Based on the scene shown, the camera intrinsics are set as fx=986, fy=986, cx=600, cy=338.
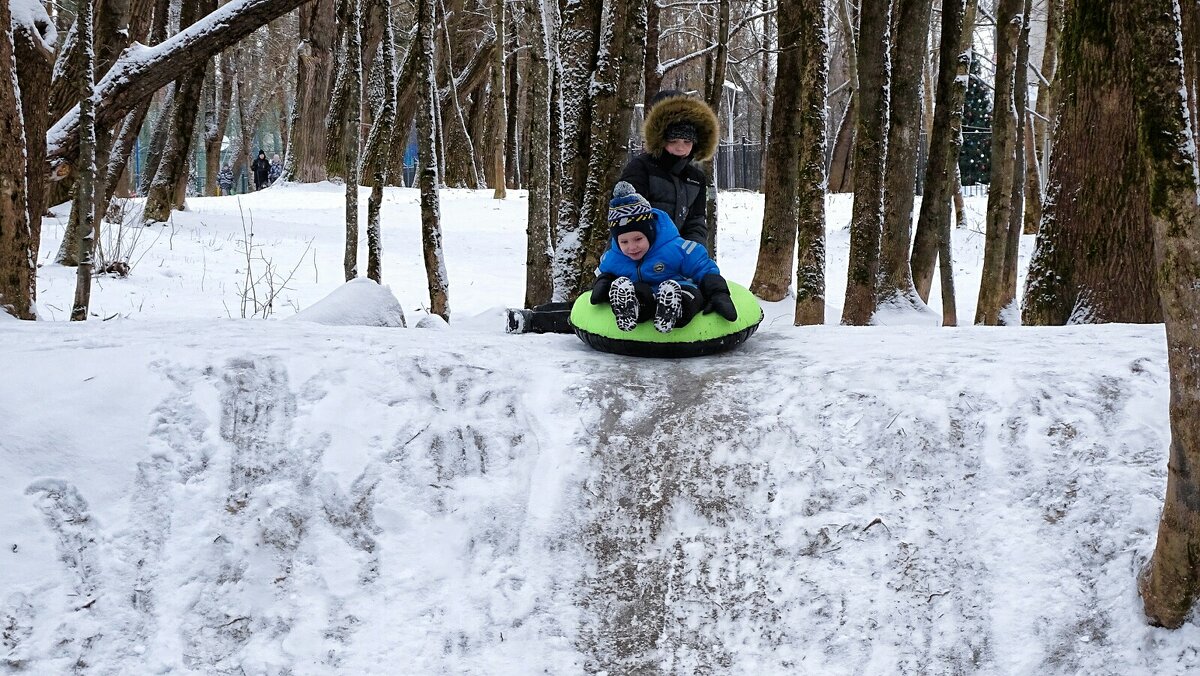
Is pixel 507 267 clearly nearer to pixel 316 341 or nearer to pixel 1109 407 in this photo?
pixel 316 341

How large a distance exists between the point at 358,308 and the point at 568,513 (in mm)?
3146

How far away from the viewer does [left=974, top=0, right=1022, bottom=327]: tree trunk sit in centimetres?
876

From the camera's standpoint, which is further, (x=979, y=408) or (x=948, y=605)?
(x=979, y=408)

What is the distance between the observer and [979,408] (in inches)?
152

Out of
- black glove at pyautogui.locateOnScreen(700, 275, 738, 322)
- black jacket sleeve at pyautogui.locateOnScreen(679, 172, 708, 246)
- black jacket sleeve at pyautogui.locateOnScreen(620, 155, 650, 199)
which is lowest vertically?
black glove at pyautogui.locateOnScreen(700, 275, 738, 322)

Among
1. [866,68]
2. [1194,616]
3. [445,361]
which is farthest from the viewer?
[866,68]

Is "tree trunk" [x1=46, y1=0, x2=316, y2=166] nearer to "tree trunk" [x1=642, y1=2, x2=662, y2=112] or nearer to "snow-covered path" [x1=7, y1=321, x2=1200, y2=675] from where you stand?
"snow-covered path" [x1=7, y1=321, x2=1200, y2=675]

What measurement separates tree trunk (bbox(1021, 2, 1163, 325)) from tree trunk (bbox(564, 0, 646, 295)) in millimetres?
2659

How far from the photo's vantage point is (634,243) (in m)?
4.86

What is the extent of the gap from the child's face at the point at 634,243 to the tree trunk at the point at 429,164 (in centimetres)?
360

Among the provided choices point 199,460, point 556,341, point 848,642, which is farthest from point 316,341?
point 848,642

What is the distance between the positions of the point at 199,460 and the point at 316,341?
3.06 feet

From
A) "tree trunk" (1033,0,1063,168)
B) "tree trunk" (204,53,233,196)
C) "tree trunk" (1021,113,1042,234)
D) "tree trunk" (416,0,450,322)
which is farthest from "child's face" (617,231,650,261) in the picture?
"tree trunk" (204,53,233,196)

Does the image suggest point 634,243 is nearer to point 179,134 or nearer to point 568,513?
point 568,513
